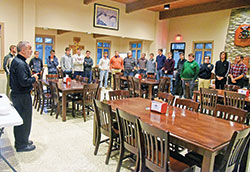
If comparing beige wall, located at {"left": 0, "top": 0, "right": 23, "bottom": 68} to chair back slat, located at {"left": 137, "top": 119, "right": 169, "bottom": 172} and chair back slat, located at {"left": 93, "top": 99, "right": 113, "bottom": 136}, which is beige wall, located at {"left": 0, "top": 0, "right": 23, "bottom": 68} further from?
chair back slat, located at {"left": 137, "top": 119, "right": 169, "bottom": 172}

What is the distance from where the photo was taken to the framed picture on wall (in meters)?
8.41

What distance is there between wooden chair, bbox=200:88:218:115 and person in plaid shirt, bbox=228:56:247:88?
1.96 meters

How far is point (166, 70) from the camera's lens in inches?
309

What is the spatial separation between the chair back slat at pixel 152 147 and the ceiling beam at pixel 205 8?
25.7ft

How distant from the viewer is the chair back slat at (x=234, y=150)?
175 centimetres

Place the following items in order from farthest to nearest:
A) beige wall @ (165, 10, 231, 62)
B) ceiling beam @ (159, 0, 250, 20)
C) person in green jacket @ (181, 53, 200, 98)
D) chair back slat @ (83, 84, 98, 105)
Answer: beige wall @ (165, 10, 231, 62)
ceiling beam @ (159, 0, 250, 20)
person in green jacket @ (181, 53, 200, 98)
chair back slat @ (83, 84, 98, 105)

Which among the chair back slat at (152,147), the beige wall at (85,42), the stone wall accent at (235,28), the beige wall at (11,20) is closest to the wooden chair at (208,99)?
the chair back slat at (152,147)

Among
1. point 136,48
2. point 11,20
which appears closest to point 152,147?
point 11,20

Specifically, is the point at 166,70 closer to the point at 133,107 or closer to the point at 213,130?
the point at 133,107

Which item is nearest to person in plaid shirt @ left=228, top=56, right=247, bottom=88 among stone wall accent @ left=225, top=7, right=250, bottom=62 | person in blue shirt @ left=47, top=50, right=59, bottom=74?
stone wall accent @ left=225, top=7, right=250, bottom=62

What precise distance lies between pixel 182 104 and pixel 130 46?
9.16m

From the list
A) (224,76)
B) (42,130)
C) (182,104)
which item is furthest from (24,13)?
(224,76)

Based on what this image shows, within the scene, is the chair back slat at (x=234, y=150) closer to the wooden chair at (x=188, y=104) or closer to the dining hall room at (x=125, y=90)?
the dining hall room at (x=125, y=90)

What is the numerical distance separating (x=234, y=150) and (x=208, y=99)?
8.00ft
